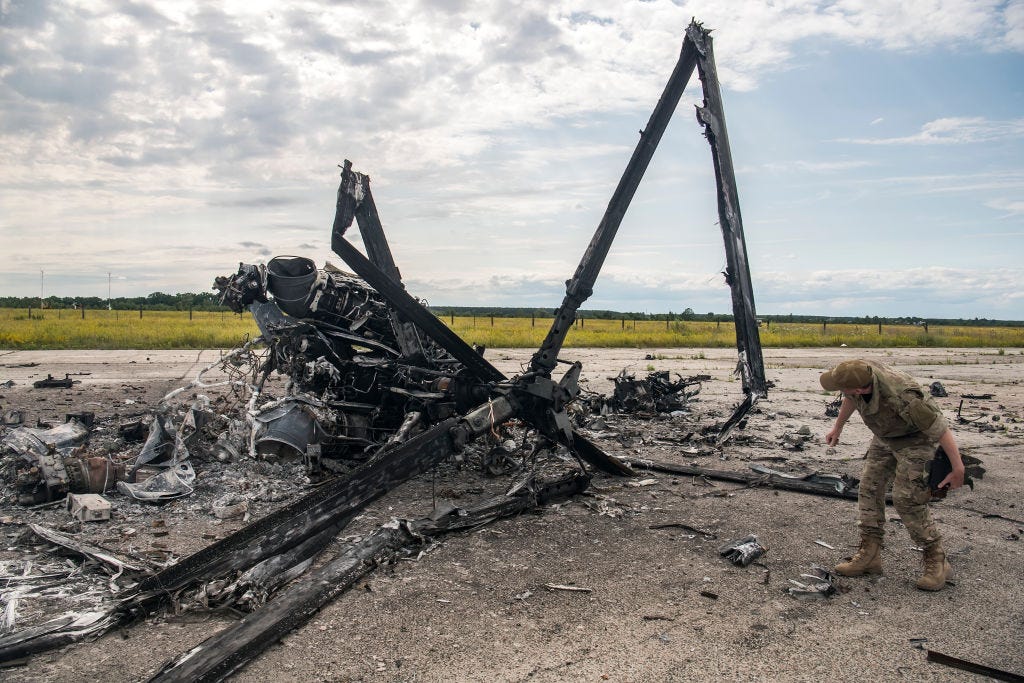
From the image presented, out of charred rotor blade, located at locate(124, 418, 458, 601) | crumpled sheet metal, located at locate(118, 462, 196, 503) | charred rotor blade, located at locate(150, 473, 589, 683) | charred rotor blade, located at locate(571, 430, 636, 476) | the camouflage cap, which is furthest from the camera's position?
charred rotor blade, located at locate(571, 430, 636, 476)

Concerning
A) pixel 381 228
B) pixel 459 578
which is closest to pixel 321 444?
pixel 381 228

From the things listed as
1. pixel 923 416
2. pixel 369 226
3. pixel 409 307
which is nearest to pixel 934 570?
pixel 923 416

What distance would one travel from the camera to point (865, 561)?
552cm

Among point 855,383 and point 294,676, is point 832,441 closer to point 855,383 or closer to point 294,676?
point 855,383

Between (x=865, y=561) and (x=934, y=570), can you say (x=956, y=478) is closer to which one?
(x=934, y=570)

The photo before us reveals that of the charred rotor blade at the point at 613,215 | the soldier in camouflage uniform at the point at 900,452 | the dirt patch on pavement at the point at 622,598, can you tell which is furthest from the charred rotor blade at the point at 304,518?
the soldier in camouflage uniform at the point at 900,452

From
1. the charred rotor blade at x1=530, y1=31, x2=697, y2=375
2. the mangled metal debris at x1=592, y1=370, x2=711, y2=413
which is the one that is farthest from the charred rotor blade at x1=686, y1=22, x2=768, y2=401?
the mangled metal debris at x1=592, y1=370, x2=711, y2=413

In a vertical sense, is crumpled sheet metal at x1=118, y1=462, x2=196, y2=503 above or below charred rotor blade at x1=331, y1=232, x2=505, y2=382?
below

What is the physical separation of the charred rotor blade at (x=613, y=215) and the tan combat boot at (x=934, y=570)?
3.89m

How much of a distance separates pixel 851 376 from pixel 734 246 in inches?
152

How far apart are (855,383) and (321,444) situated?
575 cm

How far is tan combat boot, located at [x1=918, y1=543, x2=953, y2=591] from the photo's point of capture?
5.25 m

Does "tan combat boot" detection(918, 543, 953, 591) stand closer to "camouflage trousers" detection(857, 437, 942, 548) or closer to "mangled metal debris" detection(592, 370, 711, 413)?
"camouflage trousers" detection(857, 437, 942, 548)

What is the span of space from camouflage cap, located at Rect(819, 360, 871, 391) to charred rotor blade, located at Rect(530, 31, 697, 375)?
312 centimetres
